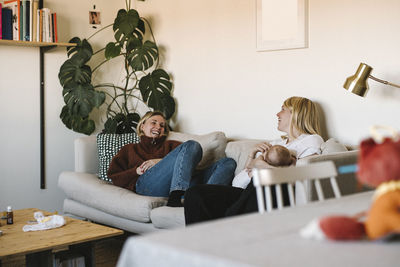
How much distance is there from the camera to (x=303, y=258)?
3.69 ft

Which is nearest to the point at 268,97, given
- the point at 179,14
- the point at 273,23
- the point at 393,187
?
the point at 273,23

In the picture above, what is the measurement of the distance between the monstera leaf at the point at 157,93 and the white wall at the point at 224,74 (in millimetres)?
118

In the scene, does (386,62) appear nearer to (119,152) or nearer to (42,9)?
(119,152)

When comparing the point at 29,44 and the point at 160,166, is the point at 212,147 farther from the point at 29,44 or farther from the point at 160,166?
the point at 29,44

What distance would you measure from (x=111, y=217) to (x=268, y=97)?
144 centimetres

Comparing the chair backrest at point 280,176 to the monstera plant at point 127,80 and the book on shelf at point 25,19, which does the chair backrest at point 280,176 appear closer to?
the monstera plant at point 127,80

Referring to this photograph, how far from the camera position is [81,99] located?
4.85 m

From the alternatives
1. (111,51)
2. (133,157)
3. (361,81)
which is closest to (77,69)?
(111,51)

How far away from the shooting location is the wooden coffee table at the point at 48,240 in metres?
2.83

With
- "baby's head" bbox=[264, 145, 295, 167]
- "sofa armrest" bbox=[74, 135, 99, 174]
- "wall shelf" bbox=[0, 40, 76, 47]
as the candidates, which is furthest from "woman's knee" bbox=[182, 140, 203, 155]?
"wall shelf" bbox=[0, 40, 76, 47]

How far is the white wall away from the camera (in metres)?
3.61

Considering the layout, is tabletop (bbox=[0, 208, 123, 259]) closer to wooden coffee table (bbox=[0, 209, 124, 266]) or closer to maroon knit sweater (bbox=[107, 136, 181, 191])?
wooden coffee table (bbox=[0, 209, 124, 266])

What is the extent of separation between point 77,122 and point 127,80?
1.96 ft

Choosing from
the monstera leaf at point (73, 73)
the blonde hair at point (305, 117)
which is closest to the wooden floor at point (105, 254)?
the monstera leaf at point (73, 73)
